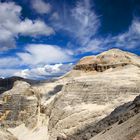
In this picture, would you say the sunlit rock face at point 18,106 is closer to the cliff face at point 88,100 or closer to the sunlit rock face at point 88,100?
the sunlit rock face at point 88,100

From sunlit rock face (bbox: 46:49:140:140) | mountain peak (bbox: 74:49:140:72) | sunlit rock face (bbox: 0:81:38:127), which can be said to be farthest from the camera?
mountain peak (bbox: 74:49:140:72)

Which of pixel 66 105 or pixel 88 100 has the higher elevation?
pixel 88 100

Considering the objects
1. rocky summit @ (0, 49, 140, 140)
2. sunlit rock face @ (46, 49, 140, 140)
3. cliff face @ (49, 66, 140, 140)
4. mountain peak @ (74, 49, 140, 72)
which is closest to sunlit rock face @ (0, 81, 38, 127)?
rocky summit @ (0, 49, 140, 140)

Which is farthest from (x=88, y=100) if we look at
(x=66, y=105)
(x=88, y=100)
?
(x=66, y=105)

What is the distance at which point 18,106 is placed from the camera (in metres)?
81.9

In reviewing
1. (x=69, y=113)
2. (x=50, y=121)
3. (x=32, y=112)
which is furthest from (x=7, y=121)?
(x=69, y=113)

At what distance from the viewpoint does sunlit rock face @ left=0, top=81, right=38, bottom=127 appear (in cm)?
7906

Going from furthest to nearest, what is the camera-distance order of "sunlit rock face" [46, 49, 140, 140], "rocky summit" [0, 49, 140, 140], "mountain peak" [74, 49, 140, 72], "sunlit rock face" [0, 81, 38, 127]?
"mountain peak" [74, 49, 140, 72], "sunlit rock face" [0, 81, 38, 127], "sunlit rock face" [46, 49, 140, 140], "rocky summit" [0, 49, 140, 140]

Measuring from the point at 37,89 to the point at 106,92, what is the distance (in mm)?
28535

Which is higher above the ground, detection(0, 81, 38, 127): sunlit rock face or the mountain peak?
the mountain peak


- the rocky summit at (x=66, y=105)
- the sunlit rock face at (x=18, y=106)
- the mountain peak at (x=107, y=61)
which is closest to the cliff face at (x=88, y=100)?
the rocky summit at (x=66, y=105)

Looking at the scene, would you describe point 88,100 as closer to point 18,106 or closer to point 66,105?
point 66,105

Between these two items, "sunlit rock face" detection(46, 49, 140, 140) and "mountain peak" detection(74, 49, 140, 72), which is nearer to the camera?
"sunlit rock face" detection(46, 49, 140, 140)

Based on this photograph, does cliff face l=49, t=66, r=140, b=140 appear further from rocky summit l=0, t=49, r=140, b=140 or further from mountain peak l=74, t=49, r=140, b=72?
mountain peak l=74, t=49, r=140, b=72
